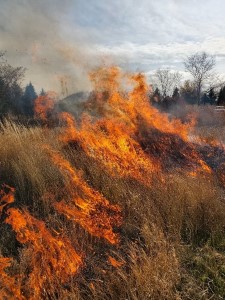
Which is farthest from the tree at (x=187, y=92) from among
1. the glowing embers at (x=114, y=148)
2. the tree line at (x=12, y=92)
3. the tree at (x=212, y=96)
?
the glowing embers at (x=114, y=148)

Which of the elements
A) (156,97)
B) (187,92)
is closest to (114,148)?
(156,97)

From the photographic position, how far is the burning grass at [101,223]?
2916 mm

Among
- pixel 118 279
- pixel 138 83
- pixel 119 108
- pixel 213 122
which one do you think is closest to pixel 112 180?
pixel 118 279

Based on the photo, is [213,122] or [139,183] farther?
[213,122]

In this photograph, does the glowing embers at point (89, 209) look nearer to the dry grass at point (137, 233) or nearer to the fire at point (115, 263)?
the dry grass at point (137, 233)

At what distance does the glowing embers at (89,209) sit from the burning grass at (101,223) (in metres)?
0.02

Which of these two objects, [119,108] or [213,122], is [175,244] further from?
[213,122]

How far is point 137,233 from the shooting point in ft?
12.8

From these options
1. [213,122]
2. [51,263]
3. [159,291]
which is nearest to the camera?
[159,291]

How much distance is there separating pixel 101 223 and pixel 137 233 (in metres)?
0.54

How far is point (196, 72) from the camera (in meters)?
36.4

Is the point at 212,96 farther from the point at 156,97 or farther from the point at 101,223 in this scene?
the point at 101,223

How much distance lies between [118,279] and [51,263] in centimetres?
80

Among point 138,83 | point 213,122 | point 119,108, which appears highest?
point 138,83
